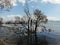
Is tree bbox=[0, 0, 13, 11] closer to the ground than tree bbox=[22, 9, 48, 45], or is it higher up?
higher up

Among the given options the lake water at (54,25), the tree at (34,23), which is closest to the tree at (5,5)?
the tree at (34,23)

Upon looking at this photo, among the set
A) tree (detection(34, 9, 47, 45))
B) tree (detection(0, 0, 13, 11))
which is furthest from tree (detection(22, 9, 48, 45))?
tree (detection(0, 0, 13, 11))

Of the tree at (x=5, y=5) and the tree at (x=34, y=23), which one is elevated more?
the tree at (x=5, y=5)

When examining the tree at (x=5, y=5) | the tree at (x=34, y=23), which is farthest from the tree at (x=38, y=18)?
the tree at (x=5, y=5)

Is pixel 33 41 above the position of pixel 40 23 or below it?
below

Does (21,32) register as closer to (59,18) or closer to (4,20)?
(4,20)

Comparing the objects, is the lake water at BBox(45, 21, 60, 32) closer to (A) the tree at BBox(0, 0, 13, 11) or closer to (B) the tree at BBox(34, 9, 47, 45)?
(B) the tree at BBox(34, 9, 47, 45)

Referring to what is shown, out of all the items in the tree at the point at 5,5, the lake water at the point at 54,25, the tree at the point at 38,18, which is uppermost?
the tree at the point at 5,5

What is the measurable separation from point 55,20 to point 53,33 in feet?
0.37

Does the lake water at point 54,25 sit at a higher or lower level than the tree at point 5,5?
lower

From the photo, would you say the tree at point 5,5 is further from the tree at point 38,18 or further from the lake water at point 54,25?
the lake water at point 54,25

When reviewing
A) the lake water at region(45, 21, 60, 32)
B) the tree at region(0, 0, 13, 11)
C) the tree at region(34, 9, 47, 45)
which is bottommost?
the lake water at region(45, 21, 60, 32)

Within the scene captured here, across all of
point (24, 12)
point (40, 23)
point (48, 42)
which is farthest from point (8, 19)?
point (48, 42)

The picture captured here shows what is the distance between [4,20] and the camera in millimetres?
1719
